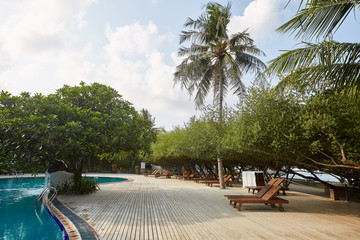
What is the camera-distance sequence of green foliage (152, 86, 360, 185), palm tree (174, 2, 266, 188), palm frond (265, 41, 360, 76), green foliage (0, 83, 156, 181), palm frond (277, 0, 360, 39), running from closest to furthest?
palm frond (277, 0, 360, 39)
palm frond (265, 41, 360, 76)
green foliage (152, 86, 360, 185)
green foliage (0, 83, 156, 181)
palm tree (174, 2, 266, 188)

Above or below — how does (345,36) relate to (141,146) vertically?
above

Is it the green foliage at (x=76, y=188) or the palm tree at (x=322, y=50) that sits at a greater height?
the palm tree at (x=322, y=50)

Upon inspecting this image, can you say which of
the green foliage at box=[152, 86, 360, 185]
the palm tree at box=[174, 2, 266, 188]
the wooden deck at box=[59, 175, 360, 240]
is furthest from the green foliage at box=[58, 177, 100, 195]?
the palm tree at box=[174, 2, 266, 188]

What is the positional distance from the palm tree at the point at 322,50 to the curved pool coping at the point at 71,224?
5.43 m

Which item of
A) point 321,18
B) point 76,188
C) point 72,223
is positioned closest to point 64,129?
point 76,188

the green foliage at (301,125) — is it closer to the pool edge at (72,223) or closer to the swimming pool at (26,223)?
the pool edge at (72,223)

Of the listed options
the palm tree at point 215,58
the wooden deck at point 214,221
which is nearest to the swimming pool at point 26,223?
the wooden deck at point 214,221

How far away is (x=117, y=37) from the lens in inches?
384

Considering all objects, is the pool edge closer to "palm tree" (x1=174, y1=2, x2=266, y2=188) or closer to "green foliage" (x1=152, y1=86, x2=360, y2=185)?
"green foliage" (x1=152, y1=86, x2=360, y2=185)

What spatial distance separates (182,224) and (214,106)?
9232 millimetres

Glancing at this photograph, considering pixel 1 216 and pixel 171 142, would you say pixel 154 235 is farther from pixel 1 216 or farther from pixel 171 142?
pixel 171 142

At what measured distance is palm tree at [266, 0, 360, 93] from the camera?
446 cm

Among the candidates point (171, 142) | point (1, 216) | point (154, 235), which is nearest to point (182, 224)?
point (154, 235)

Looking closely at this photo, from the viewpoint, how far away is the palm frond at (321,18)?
4.42 m
